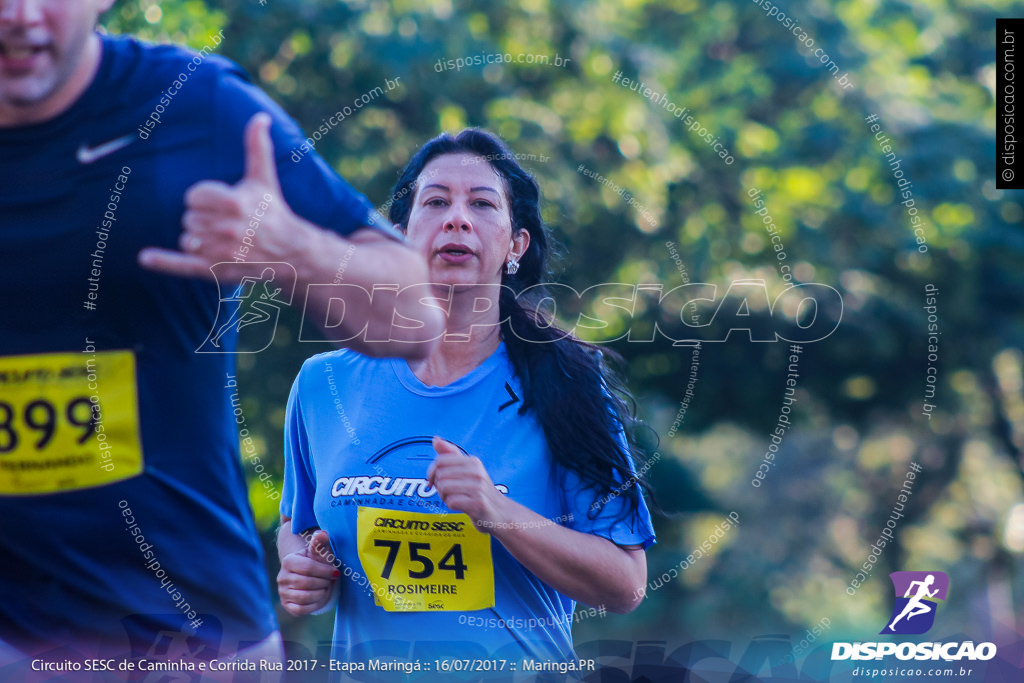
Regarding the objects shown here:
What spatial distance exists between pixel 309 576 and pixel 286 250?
2.15ft

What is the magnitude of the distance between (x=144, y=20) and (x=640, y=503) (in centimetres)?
175

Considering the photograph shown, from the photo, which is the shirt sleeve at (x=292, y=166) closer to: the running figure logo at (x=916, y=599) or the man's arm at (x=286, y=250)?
the man's arm at (x=286, y=250)

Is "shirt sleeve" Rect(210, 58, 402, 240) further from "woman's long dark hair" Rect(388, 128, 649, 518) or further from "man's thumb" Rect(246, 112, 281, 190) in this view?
"woman's long dark hair" Rect(388, 128, 649, 518)

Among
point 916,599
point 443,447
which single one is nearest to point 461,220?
point 443,447

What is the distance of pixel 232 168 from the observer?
5.55 feet

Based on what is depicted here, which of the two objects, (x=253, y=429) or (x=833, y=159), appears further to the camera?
(x=833, y=159)

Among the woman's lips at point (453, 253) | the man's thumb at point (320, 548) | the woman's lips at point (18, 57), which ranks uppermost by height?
the woman's lips at point (18, 57)

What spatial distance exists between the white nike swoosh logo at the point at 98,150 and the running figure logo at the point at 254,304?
1.11 feet

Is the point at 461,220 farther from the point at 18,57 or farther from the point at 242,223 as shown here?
the point at 18,57

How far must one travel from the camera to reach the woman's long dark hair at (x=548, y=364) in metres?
1.82

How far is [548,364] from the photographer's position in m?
1.88

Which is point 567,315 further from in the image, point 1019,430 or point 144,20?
point 1019,430

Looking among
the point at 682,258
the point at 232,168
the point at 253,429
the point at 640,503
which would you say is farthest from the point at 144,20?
the point at 682,258
